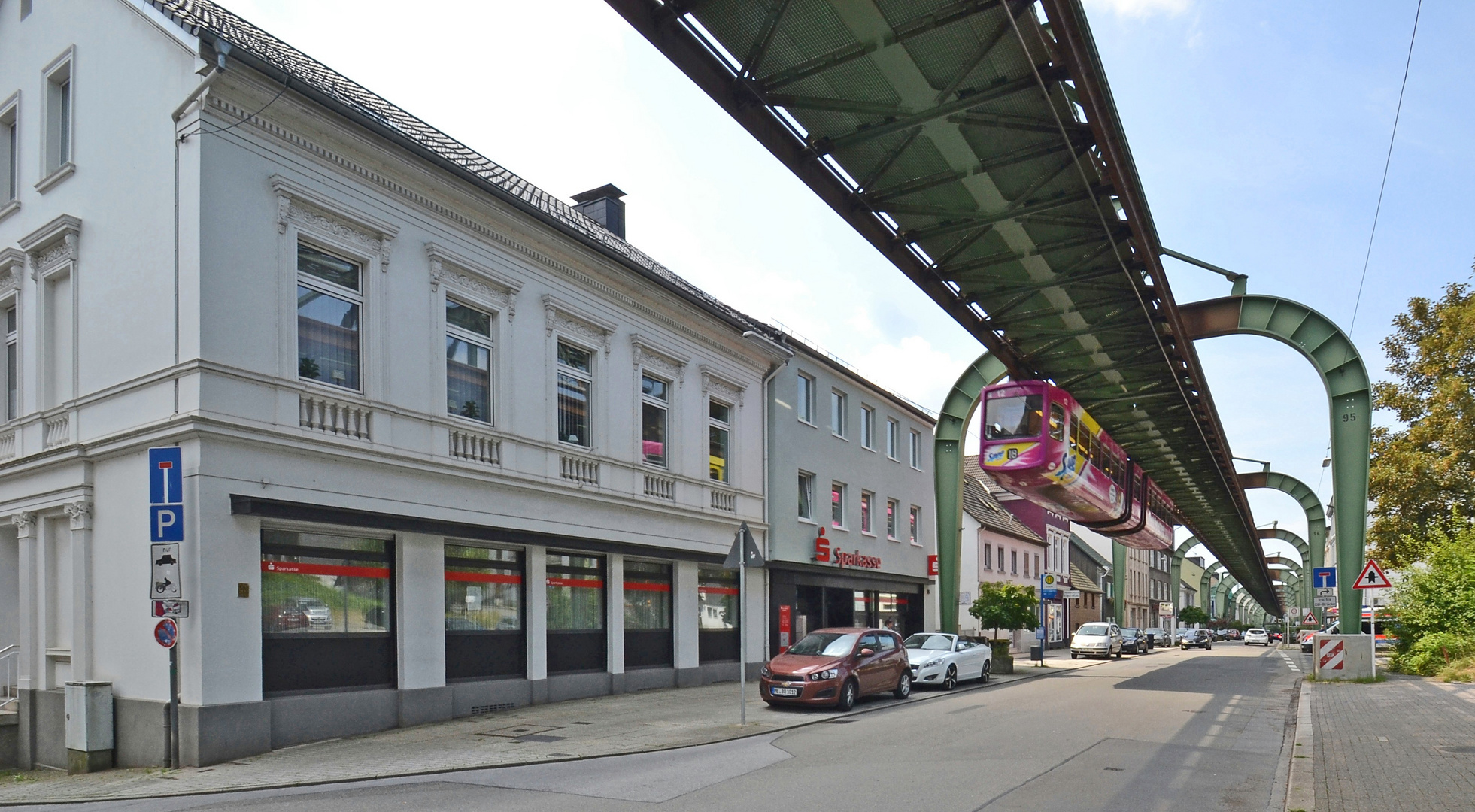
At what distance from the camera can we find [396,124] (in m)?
19.0

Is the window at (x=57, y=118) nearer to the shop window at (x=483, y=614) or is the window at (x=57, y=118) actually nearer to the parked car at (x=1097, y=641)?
the shop window at (x=483, y=614)

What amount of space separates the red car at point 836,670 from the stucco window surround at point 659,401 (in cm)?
514

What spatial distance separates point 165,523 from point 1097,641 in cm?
3663

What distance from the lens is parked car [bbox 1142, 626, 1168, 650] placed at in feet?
179

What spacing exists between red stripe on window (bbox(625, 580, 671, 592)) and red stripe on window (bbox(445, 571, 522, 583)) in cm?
335

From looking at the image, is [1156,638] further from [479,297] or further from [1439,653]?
[479,297]

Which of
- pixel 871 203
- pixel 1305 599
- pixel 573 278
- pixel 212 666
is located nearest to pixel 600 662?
pixel 573 278

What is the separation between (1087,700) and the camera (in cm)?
2022

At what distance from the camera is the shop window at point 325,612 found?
44.6 ft

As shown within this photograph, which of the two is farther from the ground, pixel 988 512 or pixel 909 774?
pixel 988 512

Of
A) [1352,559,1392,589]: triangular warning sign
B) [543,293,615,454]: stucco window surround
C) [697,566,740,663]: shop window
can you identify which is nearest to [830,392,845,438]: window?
[697,566,740,663]: shop window

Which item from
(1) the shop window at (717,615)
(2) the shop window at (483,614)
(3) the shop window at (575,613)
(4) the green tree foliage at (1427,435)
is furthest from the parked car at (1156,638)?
(2) the shop window at (483,614)

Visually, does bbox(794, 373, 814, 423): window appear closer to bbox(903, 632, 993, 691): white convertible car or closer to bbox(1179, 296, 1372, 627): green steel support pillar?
bbox(903, 632, 993, 691): white convertible car

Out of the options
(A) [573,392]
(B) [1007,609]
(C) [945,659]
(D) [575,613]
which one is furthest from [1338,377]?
(D) [575,613]
